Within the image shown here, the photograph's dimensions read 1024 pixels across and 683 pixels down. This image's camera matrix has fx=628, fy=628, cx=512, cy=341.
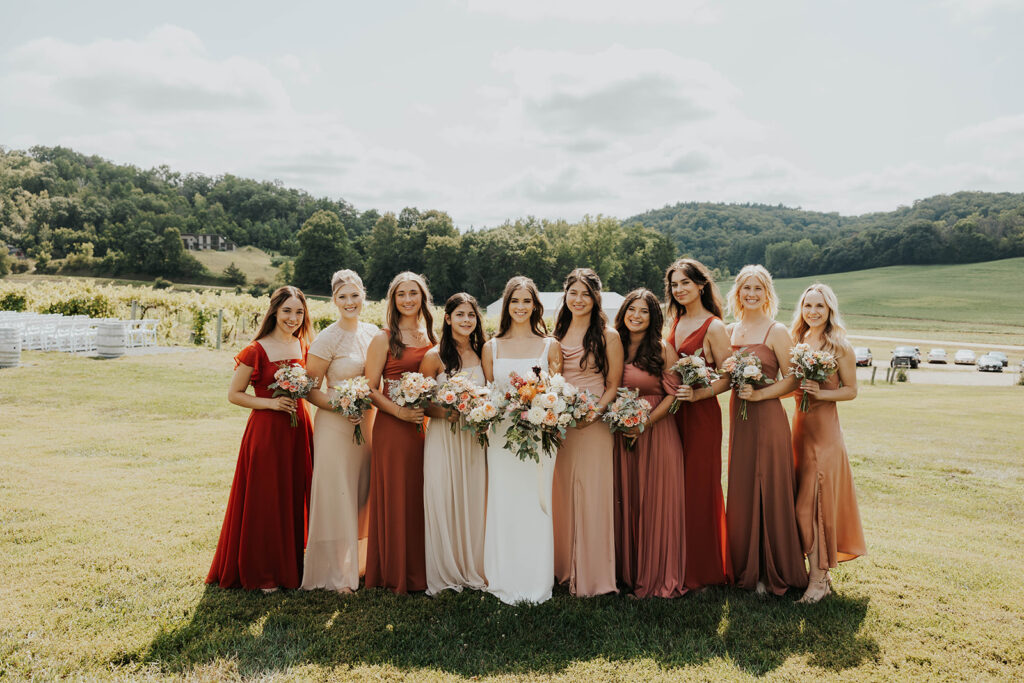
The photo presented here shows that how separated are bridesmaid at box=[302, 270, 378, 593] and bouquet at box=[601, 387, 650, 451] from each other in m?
2.22

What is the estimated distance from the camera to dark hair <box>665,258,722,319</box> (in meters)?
5.94

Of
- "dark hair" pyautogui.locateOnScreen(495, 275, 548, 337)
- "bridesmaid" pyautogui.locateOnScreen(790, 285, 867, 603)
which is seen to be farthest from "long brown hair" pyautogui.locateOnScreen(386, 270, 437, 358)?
"bridesmaid" pyautogui.locateOnScreen(790, 285, 867, 603)

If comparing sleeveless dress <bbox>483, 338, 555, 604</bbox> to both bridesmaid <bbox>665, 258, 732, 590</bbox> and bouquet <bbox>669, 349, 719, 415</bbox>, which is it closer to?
bouquet <bbox>669, 349, 719, 415</bbox>

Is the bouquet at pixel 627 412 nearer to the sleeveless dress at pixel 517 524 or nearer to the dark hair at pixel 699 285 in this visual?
the sleeveless dress at pixel 517 524

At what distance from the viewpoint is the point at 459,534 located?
5.76 metres

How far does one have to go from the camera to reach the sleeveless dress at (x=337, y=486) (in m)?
5.62

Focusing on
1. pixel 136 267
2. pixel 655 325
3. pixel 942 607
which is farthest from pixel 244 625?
pixel 136 267

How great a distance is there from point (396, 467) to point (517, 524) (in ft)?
3.94

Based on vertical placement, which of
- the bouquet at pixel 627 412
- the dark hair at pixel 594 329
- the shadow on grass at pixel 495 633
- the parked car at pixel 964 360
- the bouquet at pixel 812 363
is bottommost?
the parked car at pixel 964 360

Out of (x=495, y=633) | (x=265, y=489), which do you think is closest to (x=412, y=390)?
(x=265, y=489)

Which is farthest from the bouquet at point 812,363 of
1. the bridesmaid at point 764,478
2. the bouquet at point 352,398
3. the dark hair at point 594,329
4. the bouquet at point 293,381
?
the bouquet at point 293,381

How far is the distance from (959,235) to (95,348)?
464 ft

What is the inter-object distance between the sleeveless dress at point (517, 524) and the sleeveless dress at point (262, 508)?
1.80 m

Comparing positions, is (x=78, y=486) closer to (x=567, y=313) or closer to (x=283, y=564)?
(x=283, y=564)
